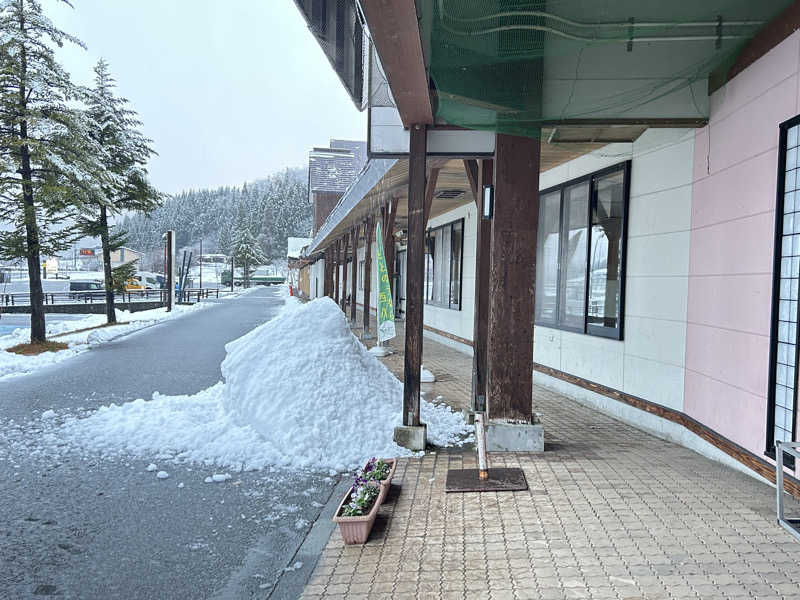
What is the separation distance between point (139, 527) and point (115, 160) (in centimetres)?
1950

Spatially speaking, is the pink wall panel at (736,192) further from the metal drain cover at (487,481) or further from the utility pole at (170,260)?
the utility pole at (170,260)

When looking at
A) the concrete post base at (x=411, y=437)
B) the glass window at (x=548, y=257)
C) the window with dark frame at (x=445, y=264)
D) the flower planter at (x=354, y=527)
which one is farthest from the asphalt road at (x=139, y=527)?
the window with dark frame at (x=445, y=264)

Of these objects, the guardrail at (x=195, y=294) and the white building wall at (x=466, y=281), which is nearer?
the white building wall at (x=466, y=281)

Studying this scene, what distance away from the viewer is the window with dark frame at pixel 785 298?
3.91 meters

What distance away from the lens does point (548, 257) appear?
8.70m

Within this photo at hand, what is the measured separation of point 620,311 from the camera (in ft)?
21.9

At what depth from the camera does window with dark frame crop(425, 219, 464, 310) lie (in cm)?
1312

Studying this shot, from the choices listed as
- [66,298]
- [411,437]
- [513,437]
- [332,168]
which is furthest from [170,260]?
[513,437]

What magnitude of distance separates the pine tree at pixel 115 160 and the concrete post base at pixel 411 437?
56.0ft

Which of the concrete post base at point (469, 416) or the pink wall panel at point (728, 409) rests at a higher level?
the pink wall panel at point (728, 409)

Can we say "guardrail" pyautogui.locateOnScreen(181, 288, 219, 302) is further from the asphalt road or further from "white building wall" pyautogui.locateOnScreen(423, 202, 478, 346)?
the asphalt road

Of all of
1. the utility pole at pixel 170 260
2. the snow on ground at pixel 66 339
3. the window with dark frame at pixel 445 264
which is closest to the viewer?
the snow on ground at pixel 66 339

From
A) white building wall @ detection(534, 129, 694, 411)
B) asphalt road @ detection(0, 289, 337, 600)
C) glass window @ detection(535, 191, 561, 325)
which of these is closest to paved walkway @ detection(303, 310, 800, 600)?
asphalt road @ detection(0, 289, 337, 600)

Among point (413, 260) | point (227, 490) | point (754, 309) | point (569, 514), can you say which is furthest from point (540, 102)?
point (227, 490)
